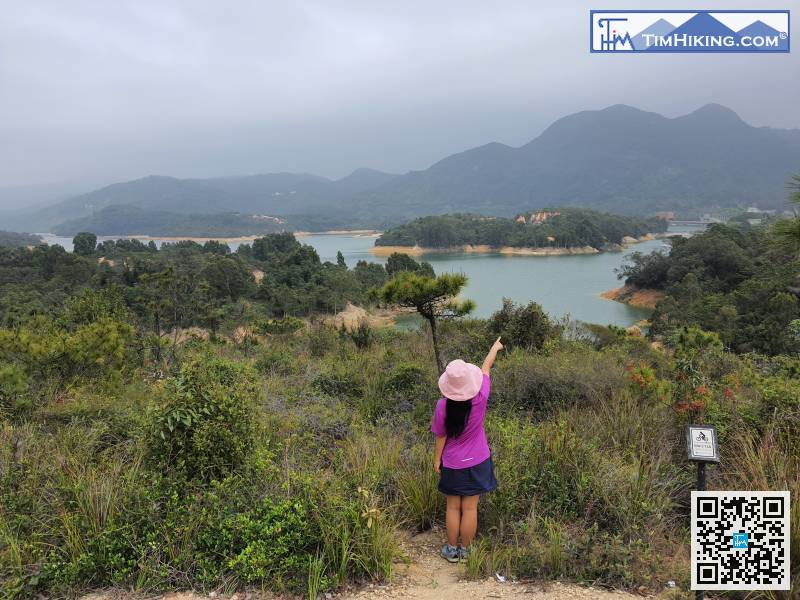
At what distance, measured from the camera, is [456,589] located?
89.7 inches

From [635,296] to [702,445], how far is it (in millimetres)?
40712

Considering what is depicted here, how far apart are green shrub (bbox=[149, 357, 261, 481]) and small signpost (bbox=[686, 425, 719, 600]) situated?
221cm

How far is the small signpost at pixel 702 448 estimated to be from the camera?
6.68 feet

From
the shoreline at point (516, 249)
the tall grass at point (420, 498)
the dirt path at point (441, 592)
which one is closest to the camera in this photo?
the dirt path at point (441, 592)

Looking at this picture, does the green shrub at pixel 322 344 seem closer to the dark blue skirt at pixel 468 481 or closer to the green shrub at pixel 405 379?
the green shrub at pixel 405 379

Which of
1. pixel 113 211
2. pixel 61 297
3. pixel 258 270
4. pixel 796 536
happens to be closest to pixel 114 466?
pixel 796 536

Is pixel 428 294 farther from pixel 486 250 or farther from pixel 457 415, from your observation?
pixel 486 250

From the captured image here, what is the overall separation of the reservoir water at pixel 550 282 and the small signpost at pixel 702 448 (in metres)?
21.3

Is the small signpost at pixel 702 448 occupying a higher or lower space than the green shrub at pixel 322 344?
higher

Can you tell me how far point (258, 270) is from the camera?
4800cm

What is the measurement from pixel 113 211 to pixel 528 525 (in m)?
163

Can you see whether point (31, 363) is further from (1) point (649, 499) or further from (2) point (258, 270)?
(2) point (258, 270)

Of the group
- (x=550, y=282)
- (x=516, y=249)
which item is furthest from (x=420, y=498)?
(x=516, y=249)

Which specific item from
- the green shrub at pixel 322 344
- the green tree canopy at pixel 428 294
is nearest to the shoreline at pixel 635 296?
the green shrub at pixel 322 344
